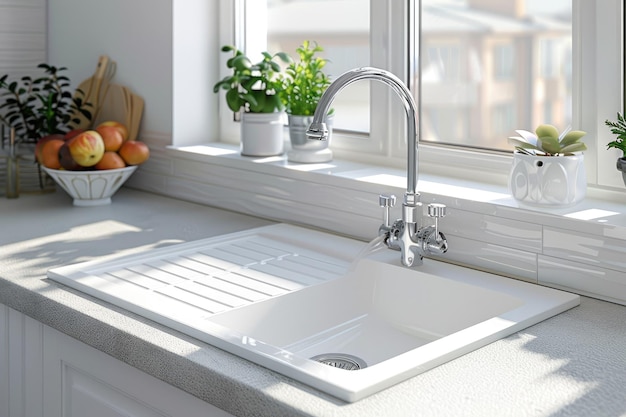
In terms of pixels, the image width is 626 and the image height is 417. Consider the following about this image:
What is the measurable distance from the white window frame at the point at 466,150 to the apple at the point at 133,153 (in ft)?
0.89

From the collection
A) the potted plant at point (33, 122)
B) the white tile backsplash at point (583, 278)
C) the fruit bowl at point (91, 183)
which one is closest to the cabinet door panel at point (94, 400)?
the white tile backsplash at point (583, 278)

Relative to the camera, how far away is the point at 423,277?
1.52 m

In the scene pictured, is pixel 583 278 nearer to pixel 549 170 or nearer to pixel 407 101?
pixel 549 170

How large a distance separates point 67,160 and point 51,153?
2.2 inches

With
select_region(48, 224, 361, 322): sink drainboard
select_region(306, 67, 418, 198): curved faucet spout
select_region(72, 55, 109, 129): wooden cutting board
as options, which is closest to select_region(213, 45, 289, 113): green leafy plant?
select_region(48, 224, 361, 322): sink drainboard

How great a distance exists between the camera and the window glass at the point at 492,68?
5.42 feet

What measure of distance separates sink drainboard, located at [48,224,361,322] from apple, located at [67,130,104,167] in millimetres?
520

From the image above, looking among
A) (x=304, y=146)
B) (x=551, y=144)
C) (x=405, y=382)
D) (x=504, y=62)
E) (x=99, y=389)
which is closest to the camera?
(x=405, y=382)

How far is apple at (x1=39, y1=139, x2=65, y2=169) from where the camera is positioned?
2.17 metres

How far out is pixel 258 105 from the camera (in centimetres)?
211

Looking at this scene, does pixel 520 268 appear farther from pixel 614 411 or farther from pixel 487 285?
pixel 614 411

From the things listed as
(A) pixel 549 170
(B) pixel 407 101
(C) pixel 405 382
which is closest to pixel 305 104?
(B) pixel 407 101

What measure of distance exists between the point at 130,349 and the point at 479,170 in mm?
875

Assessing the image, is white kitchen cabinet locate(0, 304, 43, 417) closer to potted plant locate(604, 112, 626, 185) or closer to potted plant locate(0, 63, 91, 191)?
potted plant locate(0, 63, 91, 191)
